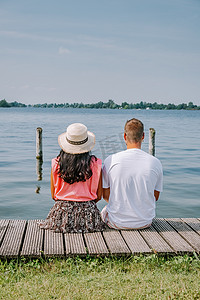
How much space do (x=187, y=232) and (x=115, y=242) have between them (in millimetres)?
1223

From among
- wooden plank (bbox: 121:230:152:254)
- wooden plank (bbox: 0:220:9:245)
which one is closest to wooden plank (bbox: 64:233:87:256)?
wooden plank (bbox: 121:230:152:254)

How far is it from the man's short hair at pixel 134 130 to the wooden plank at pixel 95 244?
4.47ft

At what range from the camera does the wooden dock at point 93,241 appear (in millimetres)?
4641

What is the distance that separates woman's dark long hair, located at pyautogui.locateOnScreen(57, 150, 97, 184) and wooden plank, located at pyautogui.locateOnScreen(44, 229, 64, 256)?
0.75 m

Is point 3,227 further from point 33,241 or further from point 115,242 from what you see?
point 115,242

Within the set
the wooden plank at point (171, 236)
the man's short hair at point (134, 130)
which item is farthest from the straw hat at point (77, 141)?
the wooden plank at point (171, 236)

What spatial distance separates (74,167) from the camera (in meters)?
5.02

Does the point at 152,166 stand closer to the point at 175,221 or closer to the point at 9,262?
the point at 175,221

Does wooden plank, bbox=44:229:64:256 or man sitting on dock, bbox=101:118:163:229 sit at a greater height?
man sitting on dock, bbox=101:118:163:229

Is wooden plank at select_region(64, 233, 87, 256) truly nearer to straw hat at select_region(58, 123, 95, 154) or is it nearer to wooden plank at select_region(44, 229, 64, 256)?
wooden plank at select_region(44, 229, 64, 256)

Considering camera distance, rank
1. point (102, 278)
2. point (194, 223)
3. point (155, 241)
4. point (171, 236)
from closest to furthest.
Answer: point (102, 278), point (155, 241), point (171, 236), point (194, 223)

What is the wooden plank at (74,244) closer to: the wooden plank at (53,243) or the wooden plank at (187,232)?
the wooden plank at (53,243)

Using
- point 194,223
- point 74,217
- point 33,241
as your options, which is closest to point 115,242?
point 74,217

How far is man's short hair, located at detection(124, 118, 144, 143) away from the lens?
4.96 m
